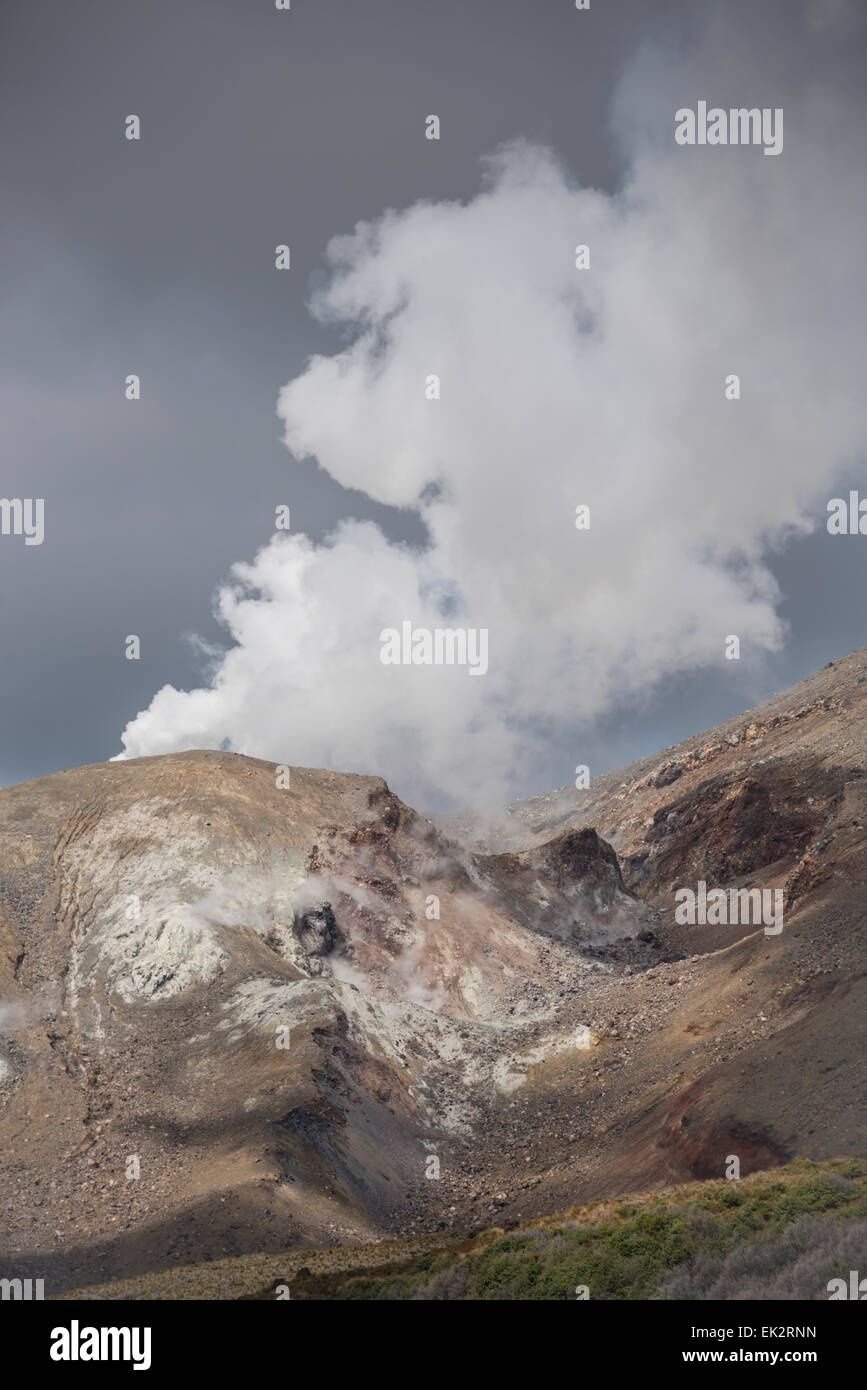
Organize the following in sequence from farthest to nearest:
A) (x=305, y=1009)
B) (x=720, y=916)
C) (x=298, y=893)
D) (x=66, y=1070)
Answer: (x=720, y=916) → (x=298, y=893) → (x=305, y=1009) → (x=66, y=1070)

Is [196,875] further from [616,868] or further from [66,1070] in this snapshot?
[616,868]

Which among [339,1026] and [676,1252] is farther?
[339,1026]

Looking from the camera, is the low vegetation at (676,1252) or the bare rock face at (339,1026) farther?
the bare rock face at (339,1026)

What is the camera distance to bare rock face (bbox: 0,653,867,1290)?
25609mm

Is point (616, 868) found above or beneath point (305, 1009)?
above

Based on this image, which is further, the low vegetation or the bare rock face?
the bare rock face

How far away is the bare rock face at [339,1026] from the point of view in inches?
1008

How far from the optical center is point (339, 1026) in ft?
127

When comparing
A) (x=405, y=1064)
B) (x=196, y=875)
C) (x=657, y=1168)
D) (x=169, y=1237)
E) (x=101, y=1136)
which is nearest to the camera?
(x=169, y=1237)

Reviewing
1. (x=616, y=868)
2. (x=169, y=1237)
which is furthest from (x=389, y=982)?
(x=616, y=868)

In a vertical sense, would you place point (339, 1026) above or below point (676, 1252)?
above

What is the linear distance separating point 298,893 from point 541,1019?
19925 mm
